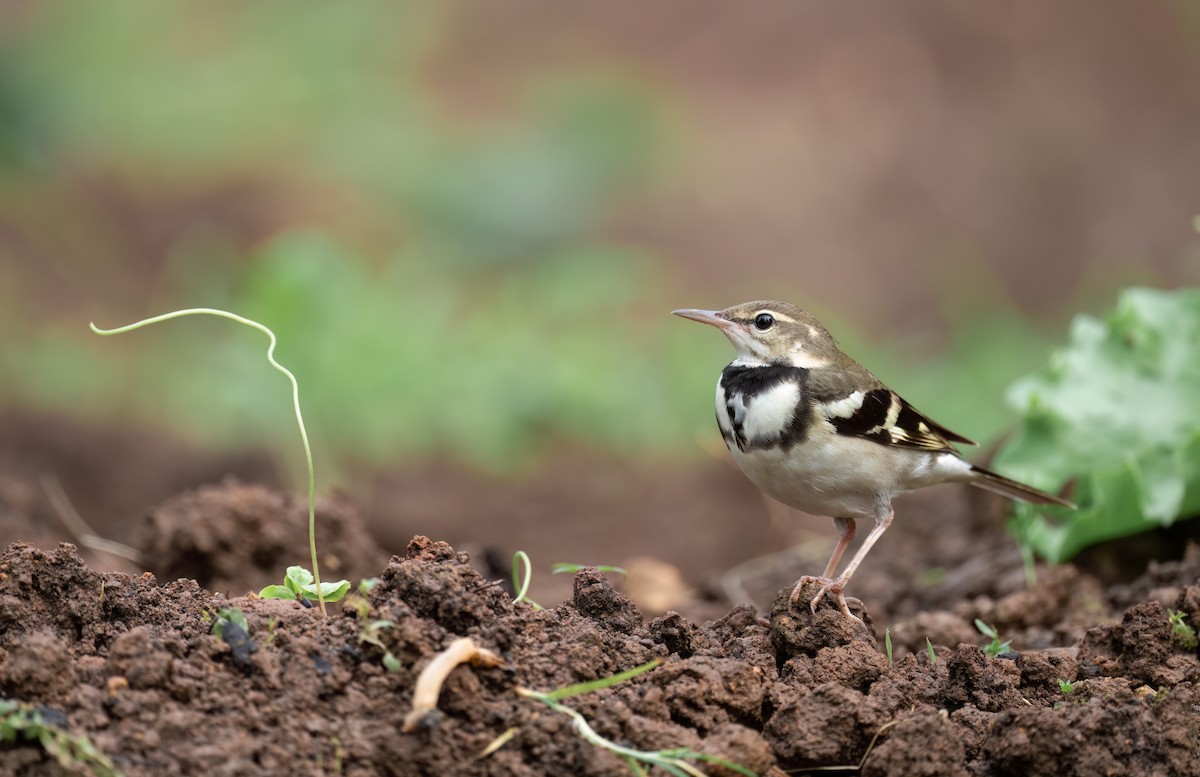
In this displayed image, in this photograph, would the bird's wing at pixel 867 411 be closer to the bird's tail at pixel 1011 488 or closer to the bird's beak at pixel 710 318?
the bird's tail at pixel 1011 488

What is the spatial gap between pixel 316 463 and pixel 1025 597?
175 inches

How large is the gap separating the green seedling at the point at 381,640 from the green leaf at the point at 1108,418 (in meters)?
3.67

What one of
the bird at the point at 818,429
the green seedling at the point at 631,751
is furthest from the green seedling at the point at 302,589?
the bird at the point at 818,429

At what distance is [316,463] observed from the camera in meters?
8.52

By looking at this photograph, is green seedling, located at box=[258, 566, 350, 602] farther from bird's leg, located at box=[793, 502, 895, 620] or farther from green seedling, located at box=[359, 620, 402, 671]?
bird's leg, located at box=[793, 502, 895, 620]

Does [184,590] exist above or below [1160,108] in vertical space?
below

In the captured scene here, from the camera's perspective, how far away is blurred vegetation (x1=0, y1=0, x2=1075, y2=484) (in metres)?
9.63

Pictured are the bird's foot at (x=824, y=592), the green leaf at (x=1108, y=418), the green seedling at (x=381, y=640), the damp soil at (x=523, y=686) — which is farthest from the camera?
the green leaf at (x=1108, y=418)

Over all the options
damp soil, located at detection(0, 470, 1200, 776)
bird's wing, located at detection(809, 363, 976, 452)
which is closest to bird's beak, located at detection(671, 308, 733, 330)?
bird's wing, located at detection(809, 363, 976, 452)

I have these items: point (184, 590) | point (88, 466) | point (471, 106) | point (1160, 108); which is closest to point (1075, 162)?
point (1160, 108)

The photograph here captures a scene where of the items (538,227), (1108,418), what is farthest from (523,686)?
(538,227)

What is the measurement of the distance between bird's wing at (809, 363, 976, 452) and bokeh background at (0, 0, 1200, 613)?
2.31 meters

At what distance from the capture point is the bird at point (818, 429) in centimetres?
501

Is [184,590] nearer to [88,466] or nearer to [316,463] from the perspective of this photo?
[316,463]
